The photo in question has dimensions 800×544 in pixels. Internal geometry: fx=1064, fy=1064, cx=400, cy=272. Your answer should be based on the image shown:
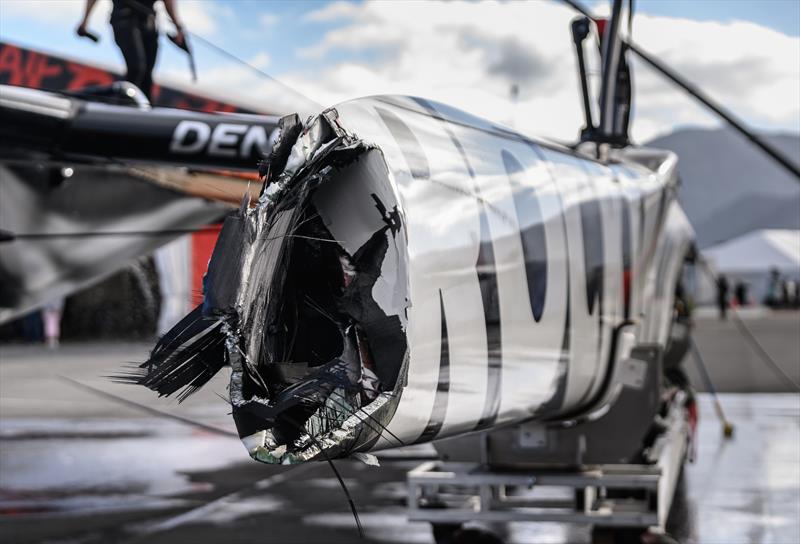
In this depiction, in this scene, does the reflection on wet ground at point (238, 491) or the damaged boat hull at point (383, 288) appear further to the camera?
the reflection on wet ground at point (238, 491)

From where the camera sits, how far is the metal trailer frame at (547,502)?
14.4ft

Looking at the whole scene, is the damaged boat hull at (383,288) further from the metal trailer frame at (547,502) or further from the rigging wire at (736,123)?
the metal trailer frame at (547,502)

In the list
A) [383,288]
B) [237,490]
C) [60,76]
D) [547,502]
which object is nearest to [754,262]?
[60,76]

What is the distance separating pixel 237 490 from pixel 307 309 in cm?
527

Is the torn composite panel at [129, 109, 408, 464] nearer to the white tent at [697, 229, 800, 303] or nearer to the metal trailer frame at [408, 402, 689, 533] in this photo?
the metal trailer frame at [408, 402, 689, 533]

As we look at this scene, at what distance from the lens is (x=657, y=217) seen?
16.2 feet

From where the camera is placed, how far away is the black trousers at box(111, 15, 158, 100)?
200 inches

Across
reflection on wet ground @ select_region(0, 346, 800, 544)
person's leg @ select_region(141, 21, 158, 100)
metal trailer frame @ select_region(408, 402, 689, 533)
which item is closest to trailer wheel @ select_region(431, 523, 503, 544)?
metal trailer frame @ select_region(408, 402, 689, 533)

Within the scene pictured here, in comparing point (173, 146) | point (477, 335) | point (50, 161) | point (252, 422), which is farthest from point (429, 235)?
point (50, 161)

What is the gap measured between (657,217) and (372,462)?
314 cm

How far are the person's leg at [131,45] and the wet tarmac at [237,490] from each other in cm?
151

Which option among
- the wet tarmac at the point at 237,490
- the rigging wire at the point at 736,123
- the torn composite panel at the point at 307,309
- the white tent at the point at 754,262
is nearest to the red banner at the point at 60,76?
the wet tarmac at the point at 237,490

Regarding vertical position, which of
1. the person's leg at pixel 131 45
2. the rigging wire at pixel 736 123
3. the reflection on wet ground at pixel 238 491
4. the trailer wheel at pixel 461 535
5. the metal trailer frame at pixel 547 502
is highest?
the person's leg at pixel 131 45

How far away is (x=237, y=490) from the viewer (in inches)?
281
